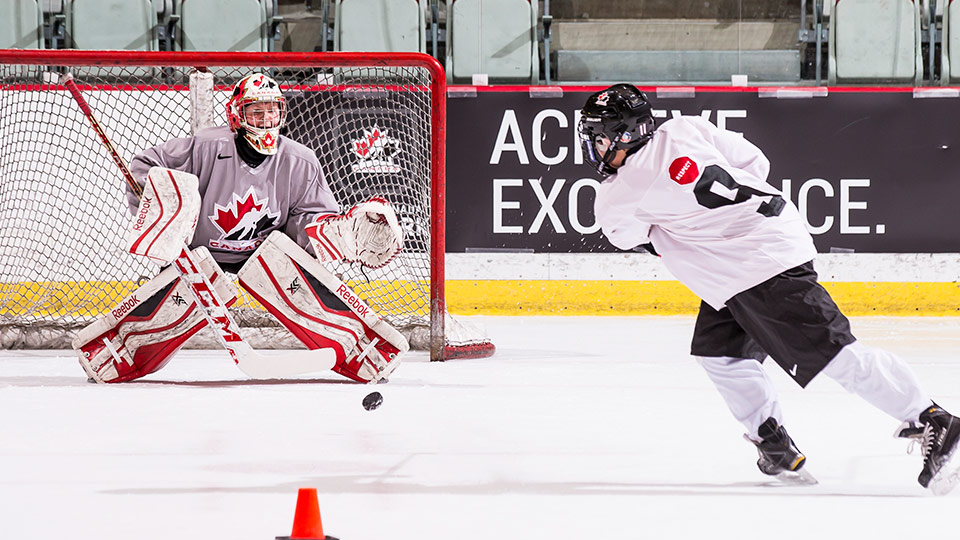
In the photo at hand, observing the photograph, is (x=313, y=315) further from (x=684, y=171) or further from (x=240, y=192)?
(x=684, y=171)

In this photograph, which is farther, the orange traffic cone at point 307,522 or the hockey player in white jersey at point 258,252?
the hockey player in white jersey at point 258,252

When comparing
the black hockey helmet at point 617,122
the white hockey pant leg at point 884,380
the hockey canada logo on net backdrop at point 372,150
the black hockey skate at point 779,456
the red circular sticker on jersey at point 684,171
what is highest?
the black hockey helmet at point 617,122

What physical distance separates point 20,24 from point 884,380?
5864mm

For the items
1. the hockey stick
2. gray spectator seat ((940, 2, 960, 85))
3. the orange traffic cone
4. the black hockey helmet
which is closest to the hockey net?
the hockey stick

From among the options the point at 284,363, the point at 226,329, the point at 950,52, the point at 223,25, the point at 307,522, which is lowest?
the point at 284,363

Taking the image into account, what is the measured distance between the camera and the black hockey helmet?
→ 7.23ft

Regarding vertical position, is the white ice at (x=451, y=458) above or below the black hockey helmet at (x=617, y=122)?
below

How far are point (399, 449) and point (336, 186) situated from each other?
3159 millimetres

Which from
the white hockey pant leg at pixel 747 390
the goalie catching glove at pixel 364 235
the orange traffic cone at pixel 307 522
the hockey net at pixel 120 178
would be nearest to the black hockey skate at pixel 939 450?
the white hockey pant leg at pixel 747 390

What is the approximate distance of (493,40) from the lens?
6.55 meters

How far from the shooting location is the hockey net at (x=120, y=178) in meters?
4.71

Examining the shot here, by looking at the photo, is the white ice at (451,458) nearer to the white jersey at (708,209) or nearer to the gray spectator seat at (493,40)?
the white jersey at (708,209)

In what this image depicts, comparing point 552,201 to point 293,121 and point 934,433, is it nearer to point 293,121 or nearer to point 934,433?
point 293,121

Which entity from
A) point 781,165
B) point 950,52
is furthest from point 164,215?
point 950,52
